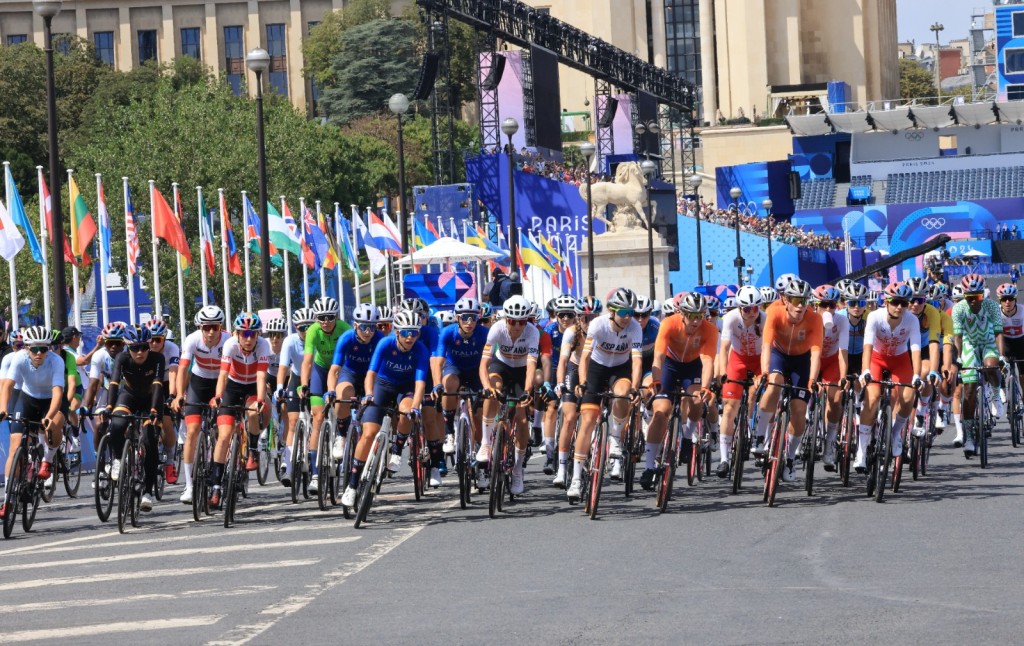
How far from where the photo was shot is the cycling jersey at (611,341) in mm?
16391

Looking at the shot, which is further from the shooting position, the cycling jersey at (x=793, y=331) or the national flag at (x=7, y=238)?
the national flag at (x=7, y=238)

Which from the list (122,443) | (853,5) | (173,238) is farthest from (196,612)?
(853,5)

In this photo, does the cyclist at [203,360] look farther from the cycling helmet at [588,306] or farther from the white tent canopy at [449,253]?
the white tent canopy at [449,253]

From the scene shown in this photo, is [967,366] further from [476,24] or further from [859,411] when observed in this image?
[476,24]

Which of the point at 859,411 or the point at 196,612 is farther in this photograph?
the point at 859,411

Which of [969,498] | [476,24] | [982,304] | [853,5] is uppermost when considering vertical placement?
[853,5]

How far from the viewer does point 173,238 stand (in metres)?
39.7

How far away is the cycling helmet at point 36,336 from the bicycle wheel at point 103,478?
1.17 metres

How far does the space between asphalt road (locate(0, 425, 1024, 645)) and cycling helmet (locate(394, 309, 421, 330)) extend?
64.3 inches

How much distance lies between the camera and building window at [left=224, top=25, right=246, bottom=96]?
436 feet

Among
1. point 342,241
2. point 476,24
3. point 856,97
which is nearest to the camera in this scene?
point 342,241

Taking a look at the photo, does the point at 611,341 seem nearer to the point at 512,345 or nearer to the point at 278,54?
the point at 512,345

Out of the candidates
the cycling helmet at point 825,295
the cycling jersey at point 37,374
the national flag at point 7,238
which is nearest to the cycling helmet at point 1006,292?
the cycling helmet at point 825,295

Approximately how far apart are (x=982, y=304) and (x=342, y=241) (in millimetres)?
29071
